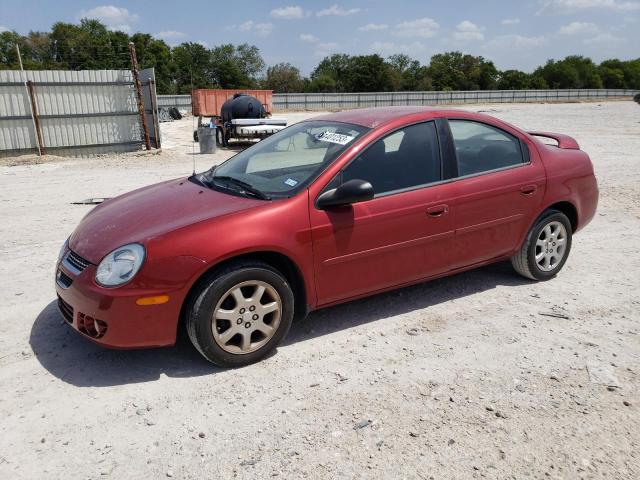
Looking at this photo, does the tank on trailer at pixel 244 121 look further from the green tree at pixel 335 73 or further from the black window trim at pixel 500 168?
the green tree at pixel 335 73

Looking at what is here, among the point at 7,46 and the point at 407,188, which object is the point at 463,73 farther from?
the point at 407,188

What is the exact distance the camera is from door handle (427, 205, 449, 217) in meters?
4.02

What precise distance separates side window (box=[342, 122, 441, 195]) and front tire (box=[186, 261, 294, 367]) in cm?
95

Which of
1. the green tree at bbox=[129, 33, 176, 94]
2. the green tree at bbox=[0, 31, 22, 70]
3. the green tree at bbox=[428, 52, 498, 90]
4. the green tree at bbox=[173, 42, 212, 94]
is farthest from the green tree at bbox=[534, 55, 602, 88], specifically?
the green tree at bbox=[0, 31, 22, 70]

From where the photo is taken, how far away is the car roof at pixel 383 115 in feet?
13.4

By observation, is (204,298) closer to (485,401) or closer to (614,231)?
(485,401)

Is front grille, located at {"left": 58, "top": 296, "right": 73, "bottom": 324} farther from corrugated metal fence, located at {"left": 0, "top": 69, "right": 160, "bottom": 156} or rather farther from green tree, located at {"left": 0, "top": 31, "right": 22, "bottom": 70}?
green tree, located at {"left": 0, "top": 31, "right": 22, "bottom": 70}

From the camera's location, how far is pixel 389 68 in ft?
268

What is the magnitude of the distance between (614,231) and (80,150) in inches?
558

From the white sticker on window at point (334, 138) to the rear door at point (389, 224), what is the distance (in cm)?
19

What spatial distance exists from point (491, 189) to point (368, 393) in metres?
2.08

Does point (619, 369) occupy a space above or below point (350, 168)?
below

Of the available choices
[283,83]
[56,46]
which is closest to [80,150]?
[56,46]

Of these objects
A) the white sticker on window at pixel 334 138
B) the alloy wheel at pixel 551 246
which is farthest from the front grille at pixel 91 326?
the alloy wheel at pixel 551 246
